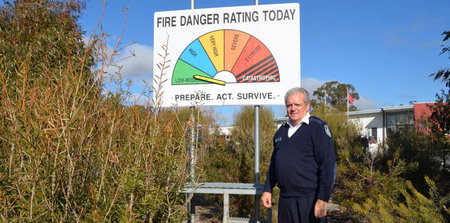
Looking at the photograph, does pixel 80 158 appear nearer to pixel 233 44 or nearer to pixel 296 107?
pixel 296 107

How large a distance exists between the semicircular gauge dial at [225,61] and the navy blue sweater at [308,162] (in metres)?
1.48

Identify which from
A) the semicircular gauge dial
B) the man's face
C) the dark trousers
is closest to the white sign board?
the semicircular gauge dial

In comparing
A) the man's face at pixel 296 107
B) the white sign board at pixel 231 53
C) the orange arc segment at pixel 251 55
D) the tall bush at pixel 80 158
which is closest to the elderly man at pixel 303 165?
the man's face at pixel 296 107

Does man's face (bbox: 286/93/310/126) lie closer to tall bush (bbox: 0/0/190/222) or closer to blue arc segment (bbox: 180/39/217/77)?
tall bush (bbox: 0/0/190/222)

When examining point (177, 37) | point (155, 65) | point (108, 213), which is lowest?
point (108, 213)

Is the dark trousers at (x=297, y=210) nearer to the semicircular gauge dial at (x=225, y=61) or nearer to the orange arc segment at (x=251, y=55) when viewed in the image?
the semicircular gauge dial at (x=225, y=61)

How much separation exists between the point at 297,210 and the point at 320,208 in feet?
0.87

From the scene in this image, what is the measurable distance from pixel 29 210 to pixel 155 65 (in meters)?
2.92

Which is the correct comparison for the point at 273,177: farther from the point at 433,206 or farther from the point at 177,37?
the point at 177,37

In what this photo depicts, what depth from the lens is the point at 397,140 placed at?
8242 millimetres

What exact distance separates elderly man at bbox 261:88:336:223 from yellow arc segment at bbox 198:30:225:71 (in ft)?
5.52

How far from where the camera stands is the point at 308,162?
291 centimetres

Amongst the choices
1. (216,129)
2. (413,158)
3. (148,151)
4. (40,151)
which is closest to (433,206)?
(148,151)

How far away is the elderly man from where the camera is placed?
279 centimetres
